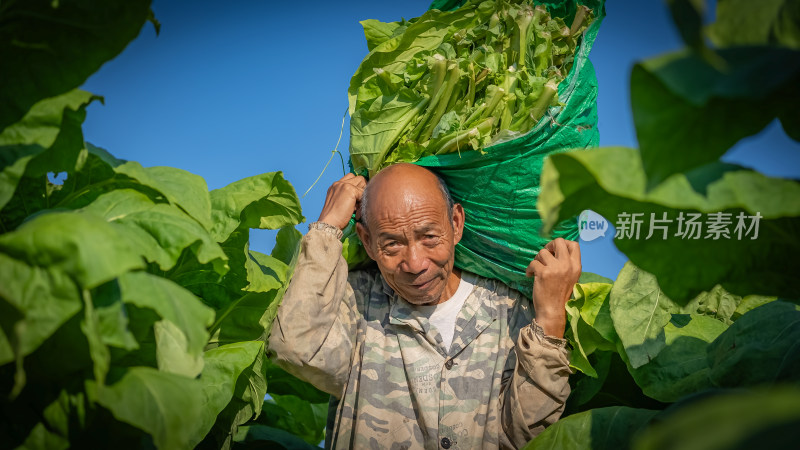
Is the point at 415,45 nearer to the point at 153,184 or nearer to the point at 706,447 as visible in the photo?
the point at 153,184

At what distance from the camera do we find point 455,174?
297 centimetres

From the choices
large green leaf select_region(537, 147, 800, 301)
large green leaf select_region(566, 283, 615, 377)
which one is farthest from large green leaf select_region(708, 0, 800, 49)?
large green leaf select_region(566, 283, 615, 377)

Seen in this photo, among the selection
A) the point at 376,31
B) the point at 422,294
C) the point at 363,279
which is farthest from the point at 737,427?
the point at 376,31

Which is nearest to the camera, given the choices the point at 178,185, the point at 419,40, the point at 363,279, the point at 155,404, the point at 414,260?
the point at 155,404

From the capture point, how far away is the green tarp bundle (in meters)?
2.75

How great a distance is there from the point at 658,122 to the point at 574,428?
123cm

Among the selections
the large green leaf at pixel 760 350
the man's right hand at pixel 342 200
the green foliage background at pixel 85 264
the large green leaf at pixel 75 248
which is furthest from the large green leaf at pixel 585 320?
the large green leaf at pixel 75 248

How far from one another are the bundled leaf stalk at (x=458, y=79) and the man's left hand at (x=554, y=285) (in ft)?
1.77

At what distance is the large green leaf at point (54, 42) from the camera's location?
1426 millimetres

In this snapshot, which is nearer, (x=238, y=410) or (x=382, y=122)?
(x=238, y=410)

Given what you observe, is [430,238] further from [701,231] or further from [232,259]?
[701,231]

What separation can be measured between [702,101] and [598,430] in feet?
4.08

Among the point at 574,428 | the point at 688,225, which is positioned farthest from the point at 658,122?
the point at 574,428

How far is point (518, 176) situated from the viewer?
2.80 m
